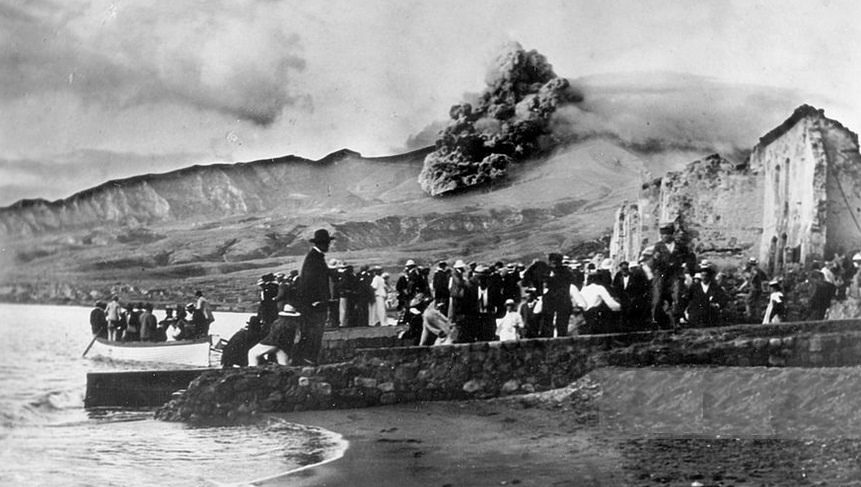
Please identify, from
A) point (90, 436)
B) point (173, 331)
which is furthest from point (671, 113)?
point (90, 436)

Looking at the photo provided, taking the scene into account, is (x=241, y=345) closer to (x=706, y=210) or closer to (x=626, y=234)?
(x=626, y=234)

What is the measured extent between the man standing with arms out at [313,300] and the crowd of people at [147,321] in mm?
567

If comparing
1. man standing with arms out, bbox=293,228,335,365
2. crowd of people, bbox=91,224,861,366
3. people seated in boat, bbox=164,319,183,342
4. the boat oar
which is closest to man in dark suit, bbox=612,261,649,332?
crowd of people, bbox=91,224,861,366

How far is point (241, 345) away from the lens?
20.4 ft

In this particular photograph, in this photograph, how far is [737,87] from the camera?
6586mm

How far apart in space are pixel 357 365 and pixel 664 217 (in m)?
2.02

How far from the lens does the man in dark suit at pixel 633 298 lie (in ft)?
20.9

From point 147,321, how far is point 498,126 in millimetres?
2400

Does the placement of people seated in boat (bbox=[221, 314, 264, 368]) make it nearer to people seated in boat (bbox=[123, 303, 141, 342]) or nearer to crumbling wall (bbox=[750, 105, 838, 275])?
people seated in boat (bbox=[123, 303, 141, 342])

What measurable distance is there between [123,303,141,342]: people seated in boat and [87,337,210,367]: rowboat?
4 centimetres

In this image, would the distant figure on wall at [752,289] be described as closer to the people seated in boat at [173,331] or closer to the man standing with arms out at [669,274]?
the man standing with arms out at [669,274]

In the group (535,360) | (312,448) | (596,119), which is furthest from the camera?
(596,119)

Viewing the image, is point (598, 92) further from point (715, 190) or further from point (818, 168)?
point (818, 168)

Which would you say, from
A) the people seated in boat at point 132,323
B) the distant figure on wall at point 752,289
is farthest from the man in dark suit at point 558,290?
the people seated in boat at point 132,323
